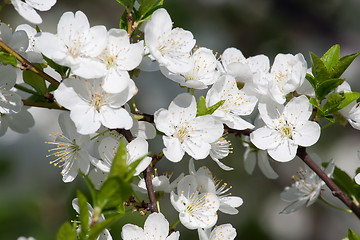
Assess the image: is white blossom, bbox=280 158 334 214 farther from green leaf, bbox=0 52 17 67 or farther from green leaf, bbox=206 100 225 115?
green leaf, bbox=0 52 17 67

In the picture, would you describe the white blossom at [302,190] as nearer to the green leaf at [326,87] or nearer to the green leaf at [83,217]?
the green leaf at [326,87]

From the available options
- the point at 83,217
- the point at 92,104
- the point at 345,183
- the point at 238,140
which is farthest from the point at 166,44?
the point at 238,140

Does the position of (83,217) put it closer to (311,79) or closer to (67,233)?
(67,233)

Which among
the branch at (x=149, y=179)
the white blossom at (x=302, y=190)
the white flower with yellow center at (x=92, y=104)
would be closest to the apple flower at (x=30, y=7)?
the white flower with yellow center at (x=92, y=104)

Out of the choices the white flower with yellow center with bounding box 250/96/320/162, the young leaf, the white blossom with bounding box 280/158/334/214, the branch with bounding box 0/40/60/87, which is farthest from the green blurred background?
the branch with bounding box 0/40/60/87

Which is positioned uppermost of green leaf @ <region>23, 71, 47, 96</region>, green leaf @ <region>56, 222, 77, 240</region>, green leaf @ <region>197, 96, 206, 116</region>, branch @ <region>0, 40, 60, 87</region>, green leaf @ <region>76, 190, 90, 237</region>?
green leaf @ <region>197, 96, 206, 116</region>

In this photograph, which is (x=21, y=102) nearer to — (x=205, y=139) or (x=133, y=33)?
(x=133, y=33)
